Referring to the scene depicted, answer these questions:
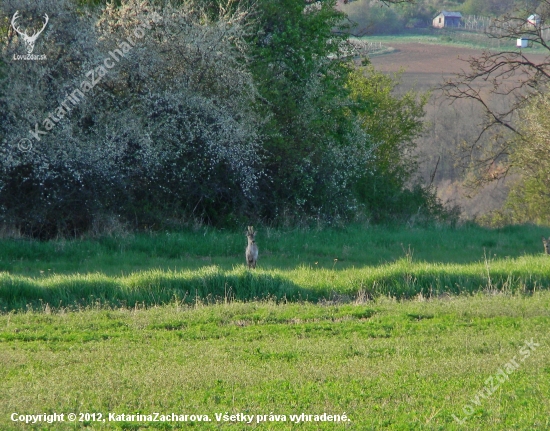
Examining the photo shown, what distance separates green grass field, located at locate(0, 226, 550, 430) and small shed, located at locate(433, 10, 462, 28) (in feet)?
155

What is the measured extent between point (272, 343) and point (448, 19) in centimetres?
5523

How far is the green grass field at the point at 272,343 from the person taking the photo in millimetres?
6516

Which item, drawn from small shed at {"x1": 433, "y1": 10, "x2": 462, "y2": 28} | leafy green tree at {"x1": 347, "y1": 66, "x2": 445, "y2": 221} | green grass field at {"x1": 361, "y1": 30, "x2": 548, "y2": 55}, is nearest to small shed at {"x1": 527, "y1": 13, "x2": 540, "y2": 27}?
leafy green tree at {"x1": 347, "y1": 66, "x2": 445, "y2": 221}

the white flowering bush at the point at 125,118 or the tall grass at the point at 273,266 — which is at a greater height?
the white flowering bush at the point at 125,118

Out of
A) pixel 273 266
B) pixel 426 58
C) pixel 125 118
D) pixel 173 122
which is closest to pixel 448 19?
pixel 426 58

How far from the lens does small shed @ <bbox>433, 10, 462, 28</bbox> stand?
59.0m

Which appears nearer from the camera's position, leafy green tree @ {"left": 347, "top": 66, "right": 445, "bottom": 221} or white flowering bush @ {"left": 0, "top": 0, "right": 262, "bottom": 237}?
white flowering bush @ {"left": 0, "top": 0, "right": 262, "bottom": 237}

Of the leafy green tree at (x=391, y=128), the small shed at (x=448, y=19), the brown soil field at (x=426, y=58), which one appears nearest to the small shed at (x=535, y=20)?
the leafy green tree at (x=391, y=128)

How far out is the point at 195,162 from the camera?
61.3ft

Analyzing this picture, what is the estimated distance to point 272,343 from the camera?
893 cm

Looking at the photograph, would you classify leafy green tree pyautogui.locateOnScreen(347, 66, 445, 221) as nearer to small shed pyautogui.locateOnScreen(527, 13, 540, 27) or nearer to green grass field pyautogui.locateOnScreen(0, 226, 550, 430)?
small shed pyautogui.locateOnScreen(527, 13, 540, 27)

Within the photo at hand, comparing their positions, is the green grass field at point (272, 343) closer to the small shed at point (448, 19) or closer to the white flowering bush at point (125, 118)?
the white flowering bush at point (125, 118)

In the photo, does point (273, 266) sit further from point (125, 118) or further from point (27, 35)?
point (27, 35)

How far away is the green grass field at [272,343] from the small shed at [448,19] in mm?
47367
